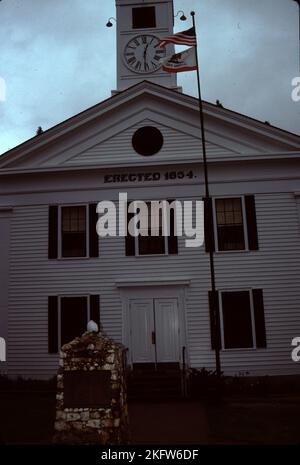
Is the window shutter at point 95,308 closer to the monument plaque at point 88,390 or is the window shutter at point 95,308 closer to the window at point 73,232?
the window at point 73,232

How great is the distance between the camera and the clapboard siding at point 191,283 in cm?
1415

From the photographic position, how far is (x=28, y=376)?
14609mm

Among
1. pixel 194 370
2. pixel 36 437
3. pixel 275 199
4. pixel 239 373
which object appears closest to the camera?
pixel 36 437

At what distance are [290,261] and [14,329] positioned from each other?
30.8 ft

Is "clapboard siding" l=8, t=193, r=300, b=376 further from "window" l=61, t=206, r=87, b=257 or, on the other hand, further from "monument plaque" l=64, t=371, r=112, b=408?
"monument plaque" l=64, t=371, r=112, b=408

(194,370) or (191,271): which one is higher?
(191,271)

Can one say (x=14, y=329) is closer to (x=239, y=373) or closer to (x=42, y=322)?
(x=42, y=322)

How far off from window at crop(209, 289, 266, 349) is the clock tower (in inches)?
351

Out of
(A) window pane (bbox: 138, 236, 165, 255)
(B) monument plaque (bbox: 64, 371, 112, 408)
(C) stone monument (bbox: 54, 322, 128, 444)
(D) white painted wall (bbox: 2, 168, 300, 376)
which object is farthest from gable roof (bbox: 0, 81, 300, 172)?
(B) monument plaque (bbox: 64, 371, 112, 408)

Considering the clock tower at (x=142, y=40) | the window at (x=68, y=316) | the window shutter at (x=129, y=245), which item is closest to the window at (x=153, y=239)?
the window shutter at (x=129, y=245)

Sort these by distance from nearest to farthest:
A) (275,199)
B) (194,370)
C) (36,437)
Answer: (36,437), (194,370), (275,199)

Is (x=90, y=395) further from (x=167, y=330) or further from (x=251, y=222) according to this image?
(x=251, y=222)

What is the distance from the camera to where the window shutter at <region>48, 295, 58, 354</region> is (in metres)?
14.5

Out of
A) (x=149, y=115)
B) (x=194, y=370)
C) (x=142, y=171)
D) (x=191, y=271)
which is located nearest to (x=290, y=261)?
(x=191, y=271)
